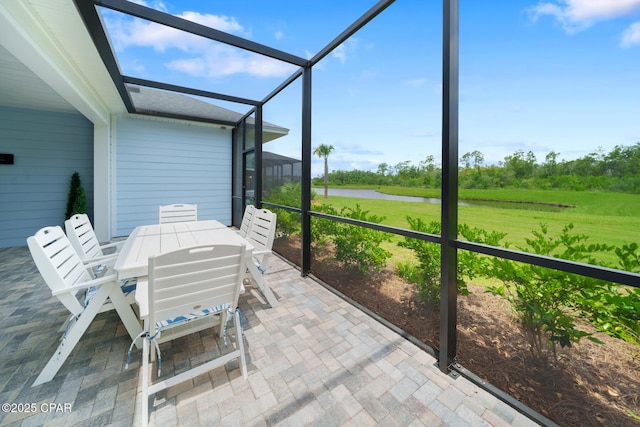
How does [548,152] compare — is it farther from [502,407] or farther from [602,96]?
[502,407]

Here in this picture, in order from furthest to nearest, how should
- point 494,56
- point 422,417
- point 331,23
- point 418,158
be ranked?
point 331,23, point 418,158, point 494,56, point 422,417

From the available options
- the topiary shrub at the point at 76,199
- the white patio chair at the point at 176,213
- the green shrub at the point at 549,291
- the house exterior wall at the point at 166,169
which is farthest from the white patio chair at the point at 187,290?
the house exterior wall at the point at 166,169

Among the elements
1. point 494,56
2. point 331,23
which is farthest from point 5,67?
point 494,56

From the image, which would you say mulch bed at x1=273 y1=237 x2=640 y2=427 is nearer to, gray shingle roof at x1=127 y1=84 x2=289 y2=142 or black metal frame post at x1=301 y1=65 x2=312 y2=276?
black metal frame post at x1=301 y1=65 x2=312 y2=276

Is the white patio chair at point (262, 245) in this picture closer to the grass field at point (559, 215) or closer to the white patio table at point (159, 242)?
the white patio table at point (159, 242)

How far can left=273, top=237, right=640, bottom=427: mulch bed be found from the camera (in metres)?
1.35

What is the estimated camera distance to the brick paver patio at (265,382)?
1.47 meters

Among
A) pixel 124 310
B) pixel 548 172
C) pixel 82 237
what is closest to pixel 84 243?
pixel 82 237

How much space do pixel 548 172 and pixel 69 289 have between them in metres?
3.17

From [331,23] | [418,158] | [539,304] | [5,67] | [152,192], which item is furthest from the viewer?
[152,192]

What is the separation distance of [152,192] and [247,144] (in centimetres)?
262

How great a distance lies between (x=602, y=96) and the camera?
4.29 feet

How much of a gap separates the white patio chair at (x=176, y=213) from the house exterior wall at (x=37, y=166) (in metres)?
3.06

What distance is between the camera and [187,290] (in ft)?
5.06
